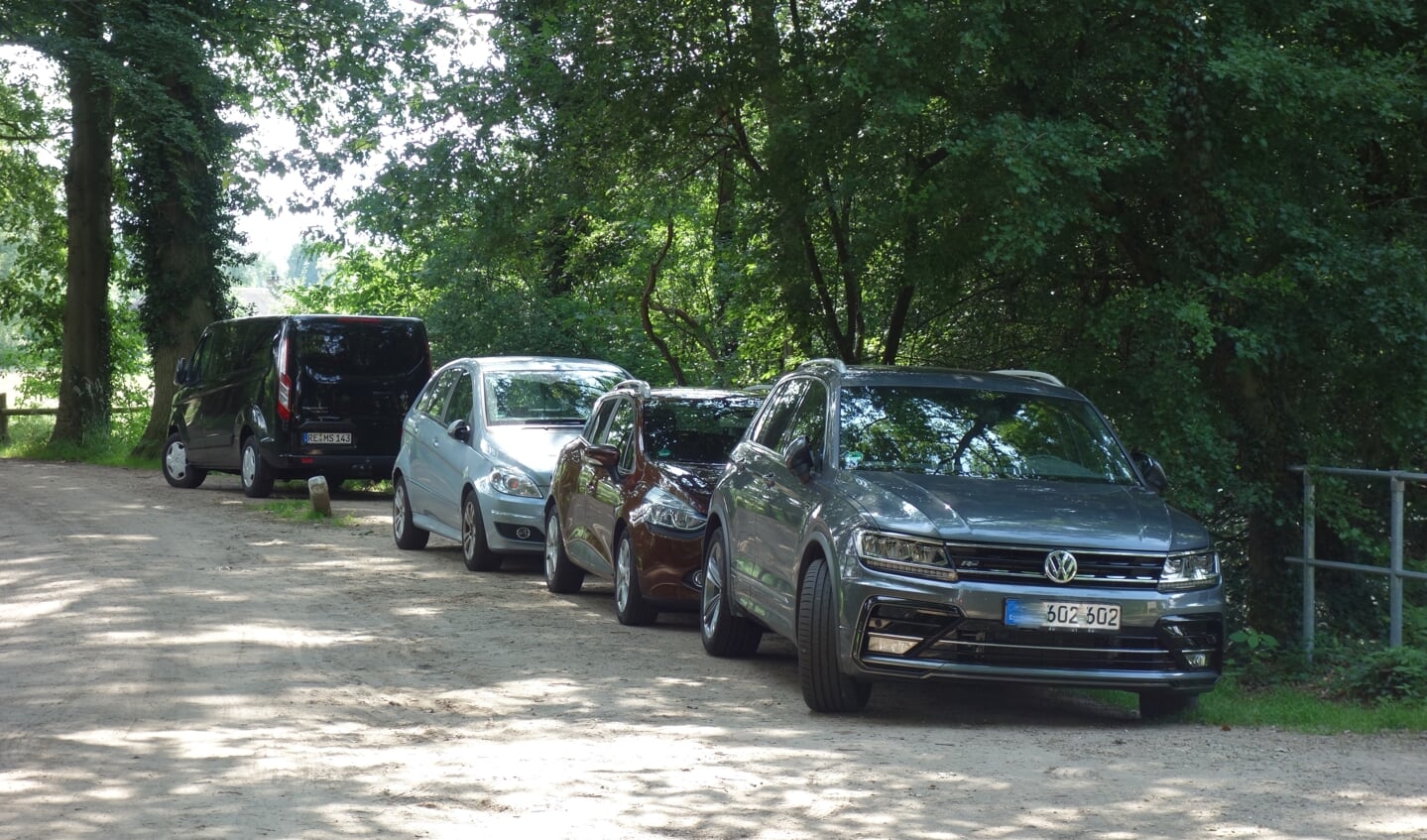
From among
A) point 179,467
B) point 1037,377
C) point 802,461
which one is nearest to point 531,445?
point 1037,377

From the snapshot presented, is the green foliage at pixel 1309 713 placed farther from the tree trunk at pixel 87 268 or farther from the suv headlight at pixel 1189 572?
the tree trunk at pixel 87 268

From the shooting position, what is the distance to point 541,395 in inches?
650

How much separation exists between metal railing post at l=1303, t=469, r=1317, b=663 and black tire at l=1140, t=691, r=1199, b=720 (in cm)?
215

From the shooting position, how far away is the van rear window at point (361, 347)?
74.0 feet

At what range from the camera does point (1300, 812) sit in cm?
664

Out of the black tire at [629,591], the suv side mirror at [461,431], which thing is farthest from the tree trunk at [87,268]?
the black tire at [629,591]

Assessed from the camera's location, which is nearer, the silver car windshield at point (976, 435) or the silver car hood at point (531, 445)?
the silver car windshield at point (976, 435)

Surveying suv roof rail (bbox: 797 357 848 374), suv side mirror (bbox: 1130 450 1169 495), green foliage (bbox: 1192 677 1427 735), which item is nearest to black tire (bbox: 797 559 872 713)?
suv roof rail (bbox: 797 357 848 374)

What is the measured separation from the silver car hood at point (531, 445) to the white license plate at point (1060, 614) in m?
7.14

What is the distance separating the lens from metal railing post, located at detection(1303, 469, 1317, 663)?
11.0 metres

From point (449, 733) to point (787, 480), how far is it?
262cm

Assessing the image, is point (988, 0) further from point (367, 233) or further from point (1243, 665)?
point (367, 233)

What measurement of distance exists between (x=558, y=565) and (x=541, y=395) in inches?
108

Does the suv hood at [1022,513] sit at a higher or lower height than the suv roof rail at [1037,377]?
lower
